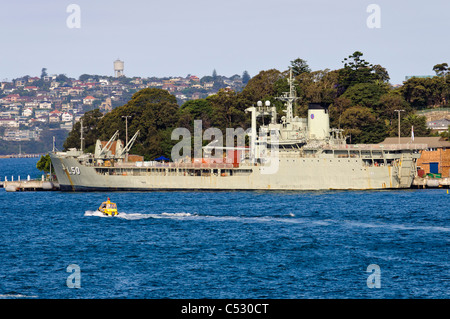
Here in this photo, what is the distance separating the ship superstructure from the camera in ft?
275

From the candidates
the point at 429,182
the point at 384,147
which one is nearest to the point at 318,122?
the point at 384,147

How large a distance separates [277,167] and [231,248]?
3859 cm

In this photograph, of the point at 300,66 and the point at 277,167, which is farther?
the point at 300,66

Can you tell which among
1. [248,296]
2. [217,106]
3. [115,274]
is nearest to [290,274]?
[248,296]

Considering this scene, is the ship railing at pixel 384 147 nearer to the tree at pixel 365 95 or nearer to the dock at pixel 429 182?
the dock at pixel 429 182

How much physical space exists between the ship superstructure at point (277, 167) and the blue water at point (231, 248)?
28.5ft

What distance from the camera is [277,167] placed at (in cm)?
8488

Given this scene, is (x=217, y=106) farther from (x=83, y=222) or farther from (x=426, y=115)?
(x=83, y=222)

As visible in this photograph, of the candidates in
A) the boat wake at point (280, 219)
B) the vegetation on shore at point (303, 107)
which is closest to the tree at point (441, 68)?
the vegetation on shore at point (303, 107)

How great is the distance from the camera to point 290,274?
39406 mm

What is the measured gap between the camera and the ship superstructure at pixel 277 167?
83.8 m
